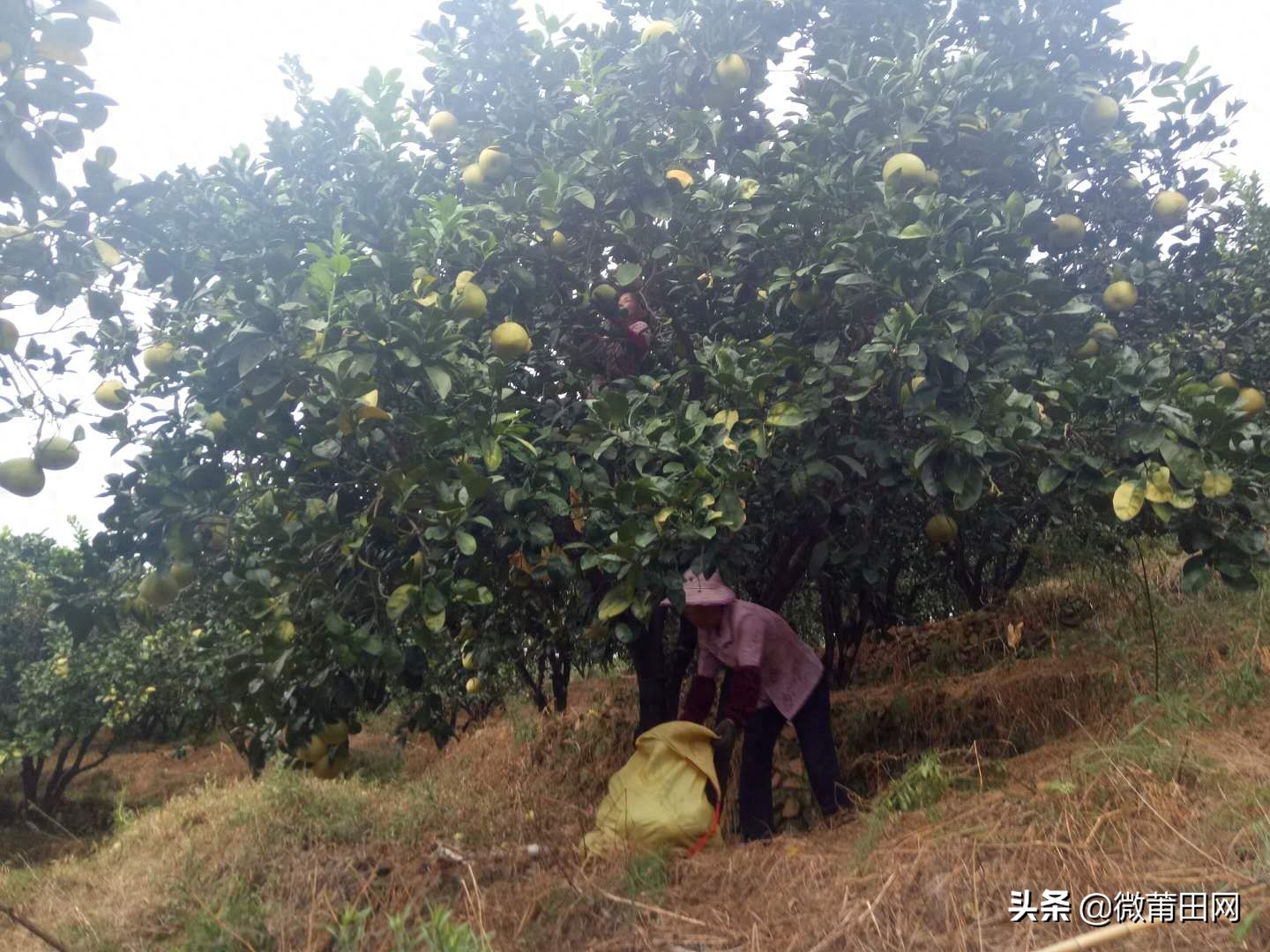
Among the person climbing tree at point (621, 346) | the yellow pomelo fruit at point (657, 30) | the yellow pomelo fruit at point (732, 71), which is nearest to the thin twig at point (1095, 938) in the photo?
the person climbing tree at point (621, 346)

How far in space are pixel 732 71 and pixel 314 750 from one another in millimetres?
3158

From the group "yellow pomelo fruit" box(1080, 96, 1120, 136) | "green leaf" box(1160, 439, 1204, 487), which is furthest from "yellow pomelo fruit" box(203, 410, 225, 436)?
"yellow pomelo fruit" box(1080, 96, 1120, 136)

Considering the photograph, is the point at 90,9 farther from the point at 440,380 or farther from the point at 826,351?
the point at 826,351

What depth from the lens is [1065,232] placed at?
12.2ft

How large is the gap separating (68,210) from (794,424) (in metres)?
2.17

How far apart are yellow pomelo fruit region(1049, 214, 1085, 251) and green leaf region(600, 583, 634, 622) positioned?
234 centimetres

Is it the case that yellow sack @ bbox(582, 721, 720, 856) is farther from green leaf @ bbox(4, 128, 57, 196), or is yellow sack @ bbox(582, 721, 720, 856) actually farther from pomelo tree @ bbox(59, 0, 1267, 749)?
green leaf @ bbox(4, 128, 57, 196)

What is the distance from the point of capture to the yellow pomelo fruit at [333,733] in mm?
3035

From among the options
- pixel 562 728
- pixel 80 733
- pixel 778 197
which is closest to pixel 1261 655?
pixel 778 197

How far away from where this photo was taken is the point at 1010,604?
24.5ft

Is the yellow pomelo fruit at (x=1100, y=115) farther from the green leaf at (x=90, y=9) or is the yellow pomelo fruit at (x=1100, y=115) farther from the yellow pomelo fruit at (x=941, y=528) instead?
the green leaf at (x=90, y=9)

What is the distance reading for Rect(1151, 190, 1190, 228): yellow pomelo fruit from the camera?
12.4 ft

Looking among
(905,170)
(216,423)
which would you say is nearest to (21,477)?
(216,423)

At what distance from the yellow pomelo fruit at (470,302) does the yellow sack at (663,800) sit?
1661 millimetres
